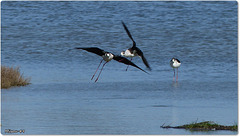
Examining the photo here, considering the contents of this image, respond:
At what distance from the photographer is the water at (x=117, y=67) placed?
1109 centimetres

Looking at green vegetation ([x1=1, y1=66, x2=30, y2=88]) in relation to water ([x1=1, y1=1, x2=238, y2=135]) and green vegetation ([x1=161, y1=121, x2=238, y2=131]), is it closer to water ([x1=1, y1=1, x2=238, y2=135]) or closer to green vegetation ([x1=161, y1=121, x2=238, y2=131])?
water ([x1=1, y1=1, x2=238, y2=135])

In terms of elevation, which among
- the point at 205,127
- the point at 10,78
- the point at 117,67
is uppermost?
the point at 205,127

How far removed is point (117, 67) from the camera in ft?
56.2

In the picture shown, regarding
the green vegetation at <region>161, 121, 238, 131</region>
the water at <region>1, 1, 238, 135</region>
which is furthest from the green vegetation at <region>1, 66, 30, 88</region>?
the green vegetation at <region>161, 121, 238, 131</region>

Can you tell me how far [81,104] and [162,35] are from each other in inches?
450

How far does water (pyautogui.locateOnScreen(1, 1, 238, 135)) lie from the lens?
11.1 meters

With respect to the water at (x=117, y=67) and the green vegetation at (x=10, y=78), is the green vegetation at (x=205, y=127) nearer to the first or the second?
the water at (x=117, y=67)

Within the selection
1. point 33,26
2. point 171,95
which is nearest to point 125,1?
point 33,26

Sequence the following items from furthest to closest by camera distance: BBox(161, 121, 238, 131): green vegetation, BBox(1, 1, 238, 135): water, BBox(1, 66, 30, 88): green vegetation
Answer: BBox(1, 66, 30, 88): green vegetation, BBox(1, 1, 238, 135): water, BBox(161, 121, 238, 131): green vegetation

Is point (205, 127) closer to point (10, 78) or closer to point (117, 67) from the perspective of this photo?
point (10, 78)

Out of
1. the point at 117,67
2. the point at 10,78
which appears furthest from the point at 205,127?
the point at 117,67

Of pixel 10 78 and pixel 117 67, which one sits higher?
pixel 10 78

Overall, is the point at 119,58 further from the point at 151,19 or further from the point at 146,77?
the point at 151,19

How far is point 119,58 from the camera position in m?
12.3
